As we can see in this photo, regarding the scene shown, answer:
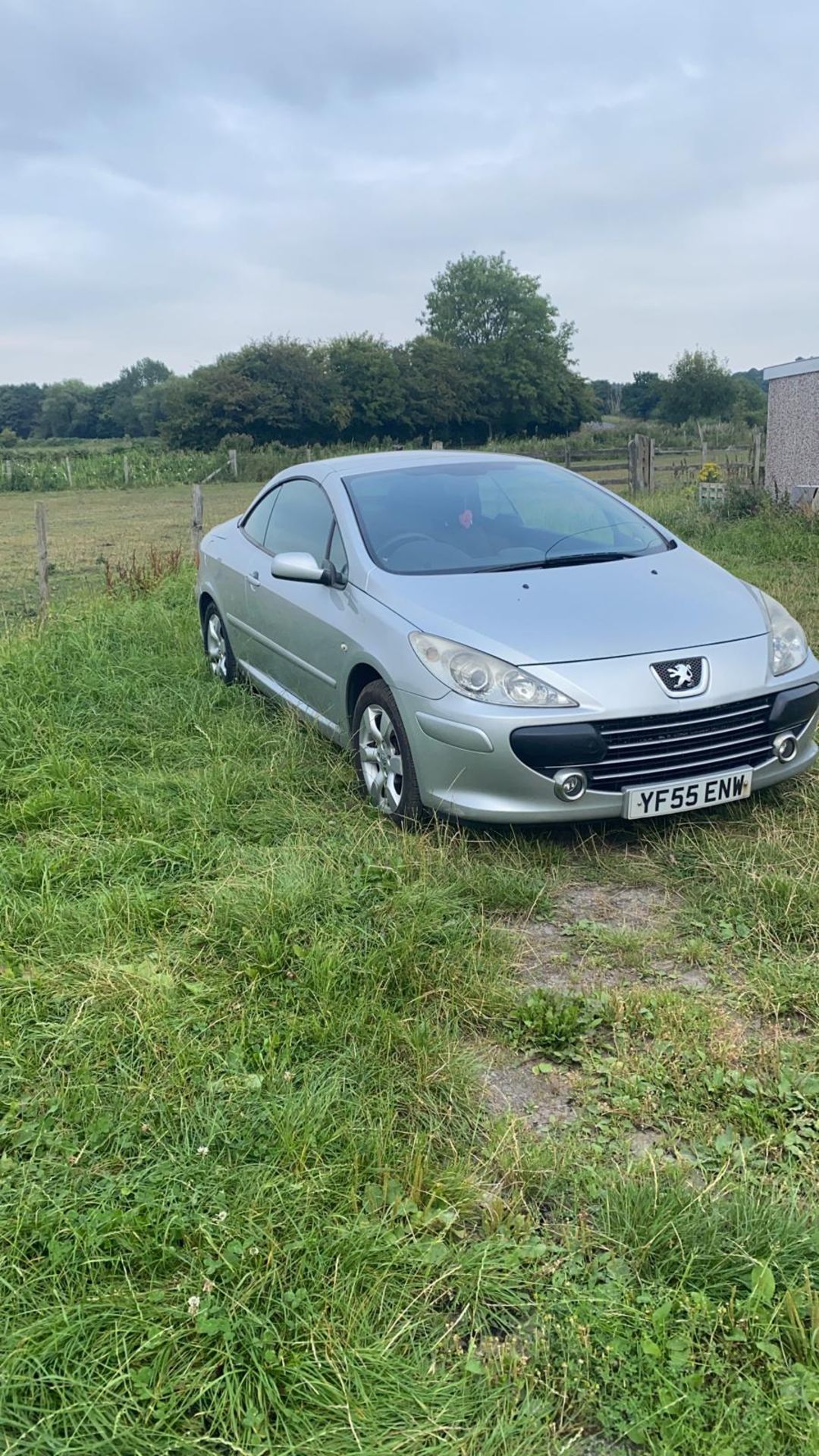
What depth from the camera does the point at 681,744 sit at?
3.80 m

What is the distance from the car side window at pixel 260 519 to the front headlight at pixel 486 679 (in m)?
2.41

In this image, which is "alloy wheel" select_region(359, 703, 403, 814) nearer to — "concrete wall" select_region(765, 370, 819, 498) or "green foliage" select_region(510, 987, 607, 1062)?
"green foliage" select_region(510, 987, 607, 1062)

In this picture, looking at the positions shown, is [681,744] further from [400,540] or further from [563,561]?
[400,540]

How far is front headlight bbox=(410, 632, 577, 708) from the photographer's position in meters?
3.70

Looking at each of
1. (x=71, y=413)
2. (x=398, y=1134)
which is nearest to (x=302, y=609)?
(x=398, y=1134)

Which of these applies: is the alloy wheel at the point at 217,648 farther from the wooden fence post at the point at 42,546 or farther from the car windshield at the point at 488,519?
the wooden fence post at the point at 42,546

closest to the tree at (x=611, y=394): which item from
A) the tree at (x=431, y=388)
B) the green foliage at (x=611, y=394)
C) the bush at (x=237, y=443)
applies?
the green foliage at (x=611, y=394)

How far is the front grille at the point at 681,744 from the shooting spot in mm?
3717

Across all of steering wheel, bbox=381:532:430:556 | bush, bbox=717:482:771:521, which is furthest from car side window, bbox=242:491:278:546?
bush, bbox=717:482:771:521

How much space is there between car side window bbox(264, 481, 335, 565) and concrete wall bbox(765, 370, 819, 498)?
39.5 ft

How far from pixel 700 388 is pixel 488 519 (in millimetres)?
62962

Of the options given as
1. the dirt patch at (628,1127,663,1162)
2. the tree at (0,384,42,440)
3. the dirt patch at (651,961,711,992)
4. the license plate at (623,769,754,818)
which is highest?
the tree at (0,384,42,440)

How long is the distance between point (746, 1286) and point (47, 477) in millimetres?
38457

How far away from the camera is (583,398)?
79000mm
